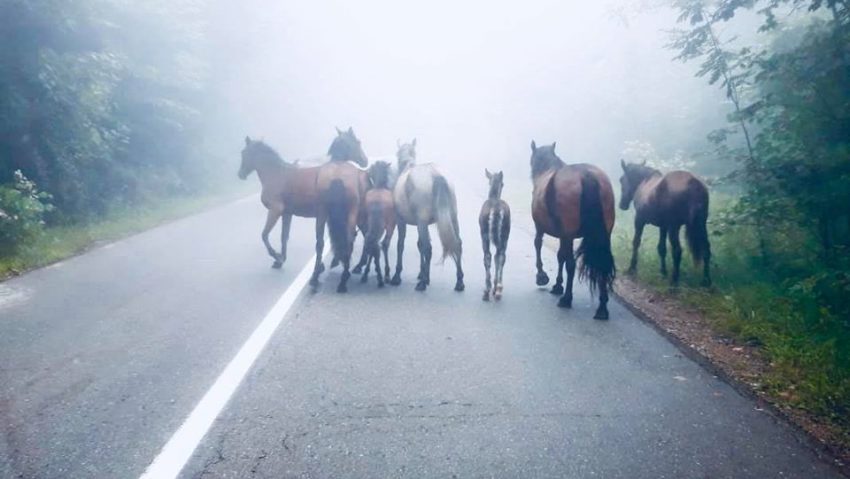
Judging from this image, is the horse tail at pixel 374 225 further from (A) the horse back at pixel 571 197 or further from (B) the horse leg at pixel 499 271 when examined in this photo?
(A) the horse back at pixel 571 197

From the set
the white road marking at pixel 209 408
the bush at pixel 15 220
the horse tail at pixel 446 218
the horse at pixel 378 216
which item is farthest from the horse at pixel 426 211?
the bush at pixel 15 220

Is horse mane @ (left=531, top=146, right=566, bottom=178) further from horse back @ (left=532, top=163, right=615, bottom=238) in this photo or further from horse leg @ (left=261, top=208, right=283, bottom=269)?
horse leg @ (left=261, top=208, right=283, bottom=269)

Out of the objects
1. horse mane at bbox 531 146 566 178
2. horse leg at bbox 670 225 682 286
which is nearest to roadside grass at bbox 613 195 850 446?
horse leg at bbox 670 225 682 286

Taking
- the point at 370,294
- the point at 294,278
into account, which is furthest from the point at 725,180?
the point at 294,278

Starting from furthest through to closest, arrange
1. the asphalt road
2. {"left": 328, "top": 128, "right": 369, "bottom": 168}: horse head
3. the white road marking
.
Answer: {"left": 328, "top": 128, "right": 369, "bottom": 168}: horse head, the asphalt road, the white road marking

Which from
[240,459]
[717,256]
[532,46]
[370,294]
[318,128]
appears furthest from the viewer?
[318,128]

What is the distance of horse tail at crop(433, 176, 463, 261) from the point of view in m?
9.17

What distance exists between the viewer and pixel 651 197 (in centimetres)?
976

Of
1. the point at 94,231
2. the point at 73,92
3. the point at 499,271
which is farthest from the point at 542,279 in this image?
the point at 73,92

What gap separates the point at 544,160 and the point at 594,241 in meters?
2.62

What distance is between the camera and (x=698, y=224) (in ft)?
29.3

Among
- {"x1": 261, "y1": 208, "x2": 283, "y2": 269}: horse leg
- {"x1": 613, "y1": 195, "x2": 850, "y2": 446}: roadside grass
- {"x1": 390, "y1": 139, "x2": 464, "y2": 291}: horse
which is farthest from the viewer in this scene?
{"x1": 261, "y1": 208, "x2": 283, "y2": 269}: horse leg

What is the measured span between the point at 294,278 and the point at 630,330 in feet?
16.1

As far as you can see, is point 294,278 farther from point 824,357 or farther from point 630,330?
point 824,357
